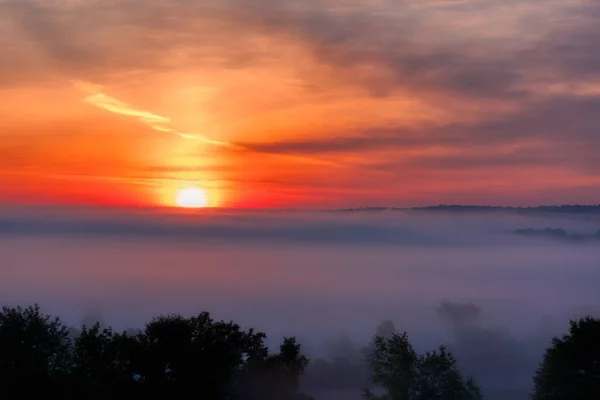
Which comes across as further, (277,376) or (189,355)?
(277,376)

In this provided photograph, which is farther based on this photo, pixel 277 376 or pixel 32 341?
pixel 277 376

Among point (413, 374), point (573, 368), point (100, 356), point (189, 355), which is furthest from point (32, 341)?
point (573, 368)

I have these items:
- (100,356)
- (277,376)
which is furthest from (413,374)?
(100,356)

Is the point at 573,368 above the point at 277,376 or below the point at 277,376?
above

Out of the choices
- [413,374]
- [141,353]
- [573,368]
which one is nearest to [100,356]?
[141,353]

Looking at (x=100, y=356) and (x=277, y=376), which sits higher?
(x=100, y=356)

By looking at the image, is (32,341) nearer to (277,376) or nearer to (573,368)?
(277,376)

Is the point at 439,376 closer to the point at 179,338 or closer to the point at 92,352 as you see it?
the point at 179,338

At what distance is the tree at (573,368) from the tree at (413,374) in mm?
8995

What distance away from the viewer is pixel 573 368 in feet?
258

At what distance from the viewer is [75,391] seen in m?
62.0

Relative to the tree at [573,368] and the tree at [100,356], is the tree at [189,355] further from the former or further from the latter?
the tree at [573,368]

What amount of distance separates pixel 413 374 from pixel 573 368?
18639 mm

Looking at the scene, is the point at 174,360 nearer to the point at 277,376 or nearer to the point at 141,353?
the point at 141,353
